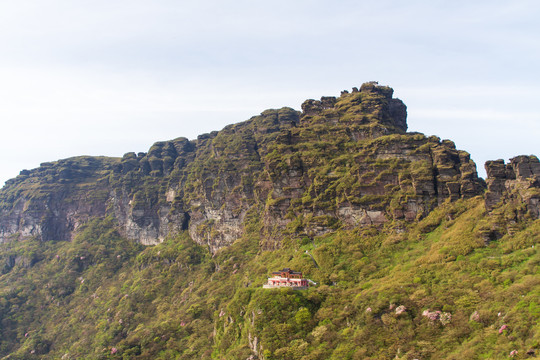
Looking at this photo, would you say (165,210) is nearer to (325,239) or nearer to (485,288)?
(325,239)

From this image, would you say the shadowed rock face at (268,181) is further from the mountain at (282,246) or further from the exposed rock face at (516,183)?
the exposed rock face at (516,183)

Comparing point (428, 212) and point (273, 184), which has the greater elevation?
point (273, 184)

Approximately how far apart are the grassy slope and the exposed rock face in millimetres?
2836

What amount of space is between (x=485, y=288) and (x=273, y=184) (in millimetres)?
54898

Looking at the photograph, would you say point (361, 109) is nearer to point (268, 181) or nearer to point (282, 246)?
point (268, 181)

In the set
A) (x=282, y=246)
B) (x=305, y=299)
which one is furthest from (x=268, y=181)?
(x=305, y=299)

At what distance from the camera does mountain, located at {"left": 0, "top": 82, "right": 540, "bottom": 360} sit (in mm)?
62375

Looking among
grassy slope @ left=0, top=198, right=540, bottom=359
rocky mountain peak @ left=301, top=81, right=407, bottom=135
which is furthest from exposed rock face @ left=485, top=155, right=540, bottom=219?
rocky mountain peak @ left=301, top=81, right=407, bottom=135

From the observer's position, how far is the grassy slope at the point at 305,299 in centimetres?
5738

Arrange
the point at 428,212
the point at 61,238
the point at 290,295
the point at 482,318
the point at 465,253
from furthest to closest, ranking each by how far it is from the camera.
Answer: the point at 61,238 < the point at 428,212 < the point at 290,295 < the point at 465,253 < the point at 482,318

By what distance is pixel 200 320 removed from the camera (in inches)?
4085

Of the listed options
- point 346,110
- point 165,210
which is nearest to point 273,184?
point 346,110

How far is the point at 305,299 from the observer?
75.0 m

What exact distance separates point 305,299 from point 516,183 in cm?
3717
